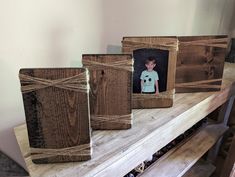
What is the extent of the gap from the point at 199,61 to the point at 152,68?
29cm

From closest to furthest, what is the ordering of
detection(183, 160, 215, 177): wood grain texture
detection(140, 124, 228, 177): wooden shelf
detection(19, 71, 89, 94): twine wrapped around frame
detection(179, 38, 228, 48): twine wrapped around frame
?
1. detection(19, 71, 89, 94): twine wrapped around frame
2. detection(179, 38, 228, 48): twine wrapped around frame
3. detection(140, 124, 228, 177): wooden shelf
4. detection(183, 160, 215, 177): wood grain texture

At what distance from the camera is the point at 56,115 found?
0.59 meters

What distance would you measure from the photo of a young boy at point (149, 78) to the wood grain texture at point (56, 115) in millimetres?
326

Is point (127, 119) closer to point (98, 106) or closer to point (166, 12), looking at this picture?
point (98, 106)

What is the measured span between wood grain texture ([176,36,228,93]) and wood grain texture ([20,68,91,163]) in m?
0.56

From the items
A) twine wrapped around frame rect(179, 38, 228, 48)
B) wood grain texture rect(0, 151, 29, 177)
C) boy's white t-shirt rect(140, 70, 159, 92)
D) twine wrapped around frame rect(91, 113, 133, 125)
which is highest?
twine wrapped around frame rect(179, 38, 228, 48)

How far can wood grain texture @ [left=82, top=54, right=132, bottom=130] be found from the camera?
27.4 inches

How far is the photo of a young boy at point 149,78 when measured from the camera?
834 mm

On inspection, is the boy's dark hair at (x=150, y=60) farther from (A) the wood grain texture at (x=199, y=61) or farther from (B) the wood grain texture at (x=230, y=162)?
(B) the wood grain texture at (x=230, y=162)

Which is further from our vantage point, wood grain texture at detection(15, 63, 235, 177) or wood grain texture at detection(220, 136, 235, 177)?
wood grain texture at detection(220, 136, 235, 177)

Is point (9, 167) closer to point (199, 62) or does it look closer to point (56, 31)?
point (56, 31)

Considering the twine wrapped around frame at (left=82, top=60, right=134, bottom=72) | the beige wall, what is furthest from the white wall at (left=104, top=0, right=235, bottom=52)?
→ the twine wrapped around frame at (left=82, top=60, right=134, bottom=72)

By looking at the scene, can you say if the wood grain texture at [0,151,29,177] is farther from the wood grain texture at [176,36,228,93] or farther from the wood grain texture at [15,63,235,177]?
the wood grain texture at [176,36,228,93]

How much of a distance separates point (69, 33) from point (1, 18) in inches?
9.6
